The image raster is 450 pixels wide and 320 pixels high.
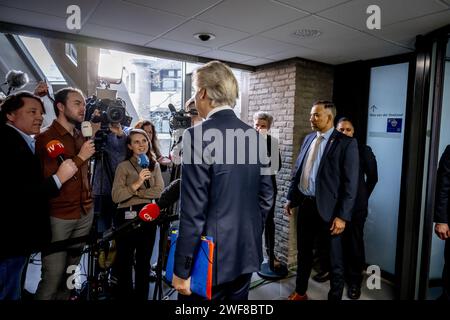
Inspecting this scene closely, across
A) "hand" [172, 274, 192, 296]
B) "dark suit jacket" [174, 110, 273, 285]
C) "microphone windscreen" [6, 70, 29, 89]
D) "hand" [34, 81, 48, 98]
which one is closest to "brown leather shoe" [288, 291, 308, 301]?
"dark suit jacket" [174, 110, 273, 285]

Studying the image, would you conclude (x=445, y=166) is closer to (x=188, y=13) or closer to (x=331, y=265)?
(x=331, y=265)

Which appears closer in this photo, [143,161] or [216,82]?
[216,82]

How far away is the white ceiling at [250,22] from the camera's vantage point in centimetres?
215

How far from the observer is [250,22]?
2.49m

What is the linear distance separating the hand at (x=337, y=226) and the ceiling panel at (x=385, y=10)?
160 centimetres

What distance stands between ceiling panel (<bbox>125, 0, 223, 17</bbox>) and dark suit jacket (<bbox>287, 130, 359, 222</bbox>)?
4.92 ft

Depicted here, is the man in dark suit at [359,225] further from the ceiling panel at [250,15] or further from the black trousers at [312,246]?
the ceiling panel at [250,15]

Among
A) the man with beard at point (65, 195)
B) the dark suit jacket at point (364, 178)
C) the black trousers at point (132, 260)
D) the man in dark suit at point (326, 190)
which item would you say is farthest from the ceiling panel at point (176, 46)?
the dark suit jacket at point (364, 178)


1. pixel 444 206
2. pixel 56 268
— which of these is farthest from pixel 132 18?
pixel 444 206

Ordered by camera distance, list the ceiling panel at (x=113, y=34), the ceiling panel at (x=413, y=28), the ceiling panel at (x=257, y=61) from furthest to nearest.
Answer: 1. the ceiling panel at (x=257, y=61)
2. the ceiling panel at (x=113, y=34)
3. the ceiling panel at (x=413, y=28)

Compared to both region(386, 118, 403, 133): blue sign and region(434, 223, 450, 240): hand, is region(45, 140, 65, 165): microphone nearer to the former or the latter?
region(434, 223, 450, 240): hand

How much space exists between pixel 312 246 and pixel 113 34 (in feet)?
9.16

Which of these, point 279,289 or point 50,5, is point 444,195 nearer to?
point 279,289
